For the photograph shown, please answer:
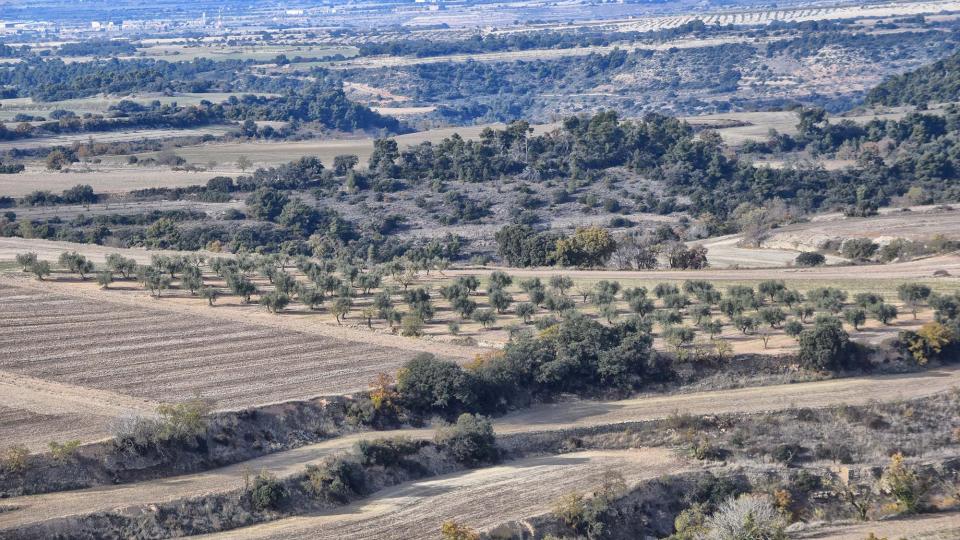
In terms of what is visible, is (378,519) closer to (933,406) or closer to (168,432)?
(168,432)

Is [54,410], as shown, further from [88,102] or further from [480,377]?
[88,102]

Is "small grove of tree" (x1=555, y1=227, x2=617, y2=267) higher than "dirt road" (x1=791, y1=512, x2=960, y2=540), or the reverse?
"dirt road" (x1=791, y1=512, x2=960, y2=540)

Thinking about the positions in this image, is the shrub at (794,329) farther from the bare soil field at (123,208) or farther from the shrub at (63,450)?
the bare soil field at (123,208)

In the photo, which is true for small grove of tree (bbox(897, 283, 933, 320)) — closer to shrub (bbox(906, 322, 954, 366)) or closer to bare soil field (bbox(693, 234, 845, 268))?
shrub (bbox(906, 322, 954, 366))

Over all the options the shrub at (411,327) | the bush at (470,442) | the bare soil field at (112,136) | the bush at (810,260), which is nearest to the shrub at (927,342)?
the bush at (470,442)

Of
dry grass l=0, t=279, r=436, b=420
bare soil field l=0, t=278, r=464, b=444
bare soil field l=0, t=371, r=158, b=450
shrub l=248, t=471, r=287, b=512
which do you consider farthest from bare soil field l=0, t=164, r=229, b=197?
shrub l=248, t=471, r=287, b=512

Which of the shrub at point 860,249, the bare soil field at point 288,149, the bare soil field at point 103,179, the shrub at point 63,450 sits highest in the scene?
the shrub at point 63,450

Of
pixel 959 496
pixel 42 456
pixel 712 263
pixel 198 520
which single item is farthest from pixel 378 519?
pixel 712 263
